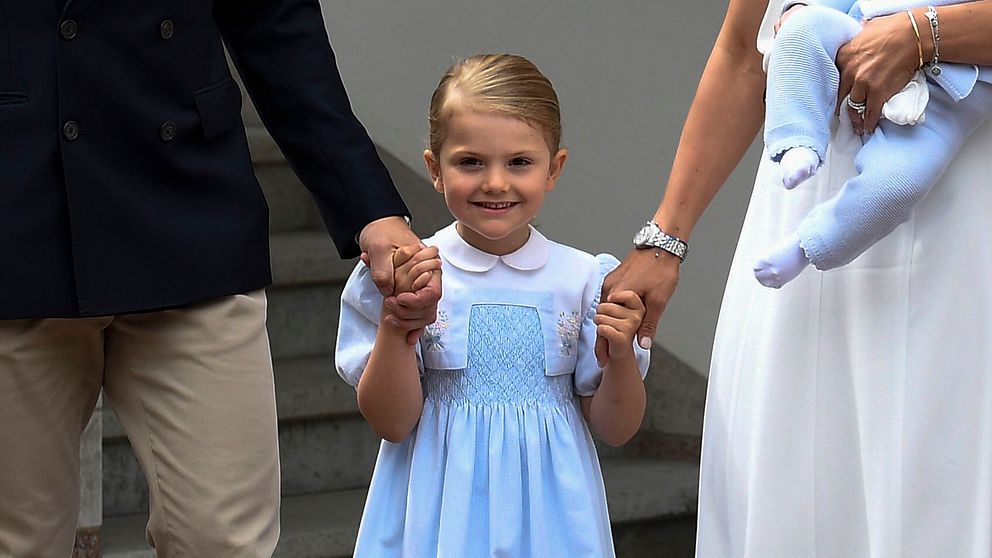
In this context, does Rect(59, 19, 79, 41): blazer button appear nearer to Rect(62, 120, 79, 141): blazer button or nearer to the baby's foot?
Rect(62, 120, 79, 141): blazer button

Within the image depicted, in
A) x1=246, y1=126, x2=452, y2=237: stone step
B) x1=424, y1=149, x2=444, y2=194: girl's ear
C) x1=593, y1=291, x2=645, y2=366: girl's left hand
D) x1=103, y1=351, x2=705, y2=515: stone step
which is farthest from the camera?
x1=246, y1=126, x2=452, y2=237: stone step

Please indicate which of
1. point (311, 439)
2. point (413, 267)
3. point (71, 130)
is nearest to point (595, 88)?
point (311, 439)

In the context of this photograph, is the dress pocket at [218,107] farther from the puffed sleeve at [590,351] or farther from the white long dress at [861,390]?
the white long dress at [861,390]

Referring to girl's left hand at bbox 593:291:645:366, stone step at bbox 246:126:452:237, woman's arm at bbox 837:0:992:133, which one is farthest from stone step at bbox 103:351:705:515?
woman's arm at bbox 837:0:992:133

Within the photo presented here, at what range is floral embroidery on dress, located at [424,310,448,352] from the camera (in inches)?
82.7

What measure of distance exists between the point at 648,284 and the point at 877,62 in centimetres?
44

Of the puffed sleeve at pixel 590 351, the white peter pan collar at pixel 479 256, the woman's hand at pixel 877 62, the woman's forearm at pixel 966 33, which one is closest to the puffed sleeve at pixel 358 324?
the white peter pan collar at pixel 479 256

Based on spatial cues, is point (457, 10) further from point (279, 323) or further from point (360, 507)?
point (360, 507)

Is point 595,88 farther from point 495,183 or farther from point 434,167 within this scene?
point 495,183

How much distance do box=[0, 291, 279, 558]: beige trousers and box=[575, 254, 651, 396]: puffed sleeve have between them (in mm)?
436

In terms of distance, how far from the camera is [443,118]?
6.82 feet

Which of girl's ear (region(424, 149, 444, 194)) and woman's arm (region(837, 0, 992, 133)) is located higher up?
woman's arm (region(837, 0, 992, 133))

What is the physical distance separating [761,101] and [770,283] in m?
0.37

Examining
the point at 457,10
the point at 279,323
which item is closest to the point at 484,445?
the point at 279,323
